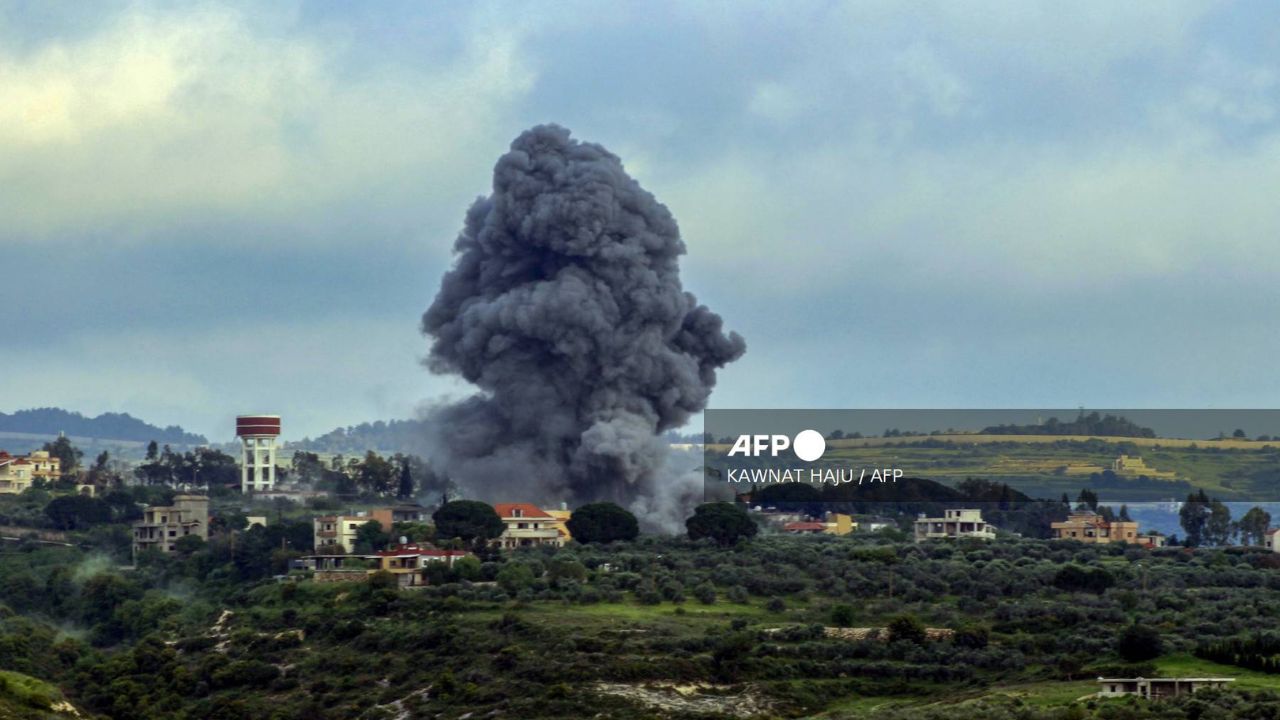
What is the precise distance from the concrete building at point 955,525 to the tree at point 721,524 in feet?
48.1

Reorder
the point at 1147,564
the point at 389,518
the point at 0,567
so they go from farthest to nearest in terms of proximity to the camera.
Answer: the point at 389,518, the point at 0,567, the point at 1147,564

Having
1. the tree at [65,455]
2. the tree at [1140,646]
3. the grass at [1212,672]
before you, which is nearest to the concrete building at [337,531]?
the tree at [65,455]

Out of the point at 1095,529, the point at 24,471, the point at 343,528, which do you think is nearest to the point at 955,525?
the point at 1095,529

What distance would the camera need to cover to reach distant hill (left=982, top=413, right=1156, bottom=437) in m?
151

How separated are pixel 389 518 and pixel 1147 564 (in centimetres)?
3865

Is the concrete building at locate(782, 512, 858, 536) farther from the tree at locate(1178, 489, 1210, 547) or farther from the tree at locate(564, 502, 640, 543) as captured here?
the tree at locate(1178, 489, 1210, 547)

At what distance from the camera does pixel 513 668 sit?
8788 cm

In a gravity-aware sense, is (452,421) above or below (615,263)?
below

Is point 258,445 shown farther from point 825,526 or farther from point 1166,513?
point 1166,513

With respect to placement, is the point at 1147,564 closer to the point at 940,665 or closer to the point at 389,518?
the point at 940,665

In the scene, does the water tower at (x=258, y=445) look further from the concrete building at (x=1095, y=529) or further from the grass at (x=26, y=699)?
the grass at (x=26, y=699)

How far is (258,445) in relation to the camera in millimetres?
171000

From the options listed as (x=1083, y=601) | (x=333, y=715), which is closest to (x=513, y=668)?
(x=333, y=715)

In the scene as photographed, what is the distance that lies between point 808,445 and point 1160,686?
56.1m
